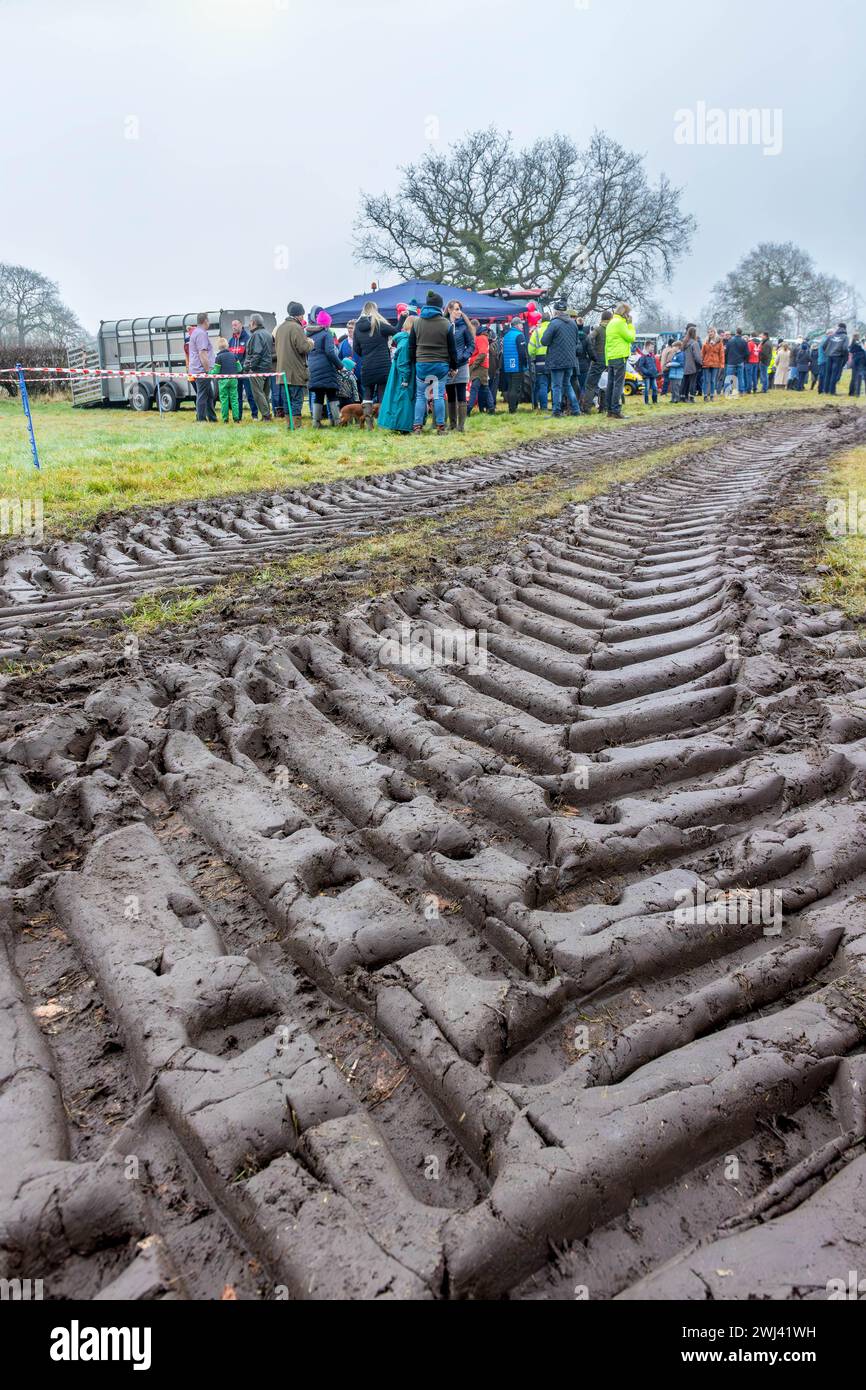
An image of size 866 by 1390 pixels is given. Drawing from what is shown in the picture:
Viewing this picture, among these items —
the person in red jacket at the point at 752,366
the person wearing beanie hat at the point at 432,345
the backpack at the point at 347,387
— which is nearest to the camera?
the person wearing beanie hat at the point at 432,345

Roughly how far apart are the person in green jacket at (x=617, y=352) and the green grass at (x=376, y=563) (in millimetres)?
10416

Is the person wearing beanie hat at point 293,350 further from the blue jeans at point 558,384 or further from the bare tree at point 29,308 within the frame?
the bare tree at point 29,308

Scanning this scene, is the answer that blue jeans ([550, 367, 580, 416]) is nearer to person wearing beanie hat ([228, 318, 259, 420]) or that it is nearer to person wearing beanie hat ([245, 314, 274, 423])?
person wearing beanie hat ([245, 314, 274, 423])

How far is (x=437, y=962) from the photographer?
2.05 meters

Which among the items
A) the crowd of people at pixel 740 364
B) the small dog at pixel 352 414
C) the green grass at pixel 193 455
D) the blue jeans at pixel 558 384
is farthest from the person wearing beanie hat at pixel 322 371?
the crowd of people at pixel 740 364

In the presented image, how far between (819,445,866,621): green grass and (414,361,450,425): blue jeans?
5731 millimetres

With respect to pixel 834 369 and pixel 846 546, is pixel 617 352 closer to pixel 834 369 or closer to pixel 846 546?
pixel 834 369

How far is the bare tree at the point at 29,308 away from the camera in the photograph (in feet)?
180

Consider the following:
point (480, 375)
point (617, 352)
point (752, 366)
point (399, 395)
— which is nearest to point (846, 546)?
point (399, 395)

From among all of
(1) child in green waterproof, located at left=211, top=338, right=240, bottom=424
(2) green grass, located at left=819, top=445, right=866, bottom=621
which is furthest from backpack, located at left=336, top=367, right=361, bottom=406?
(2) green grass, located at left=819, top=445, right=866, bottom=621

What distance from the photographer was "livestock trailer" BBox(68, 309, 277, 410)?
68.5ft
